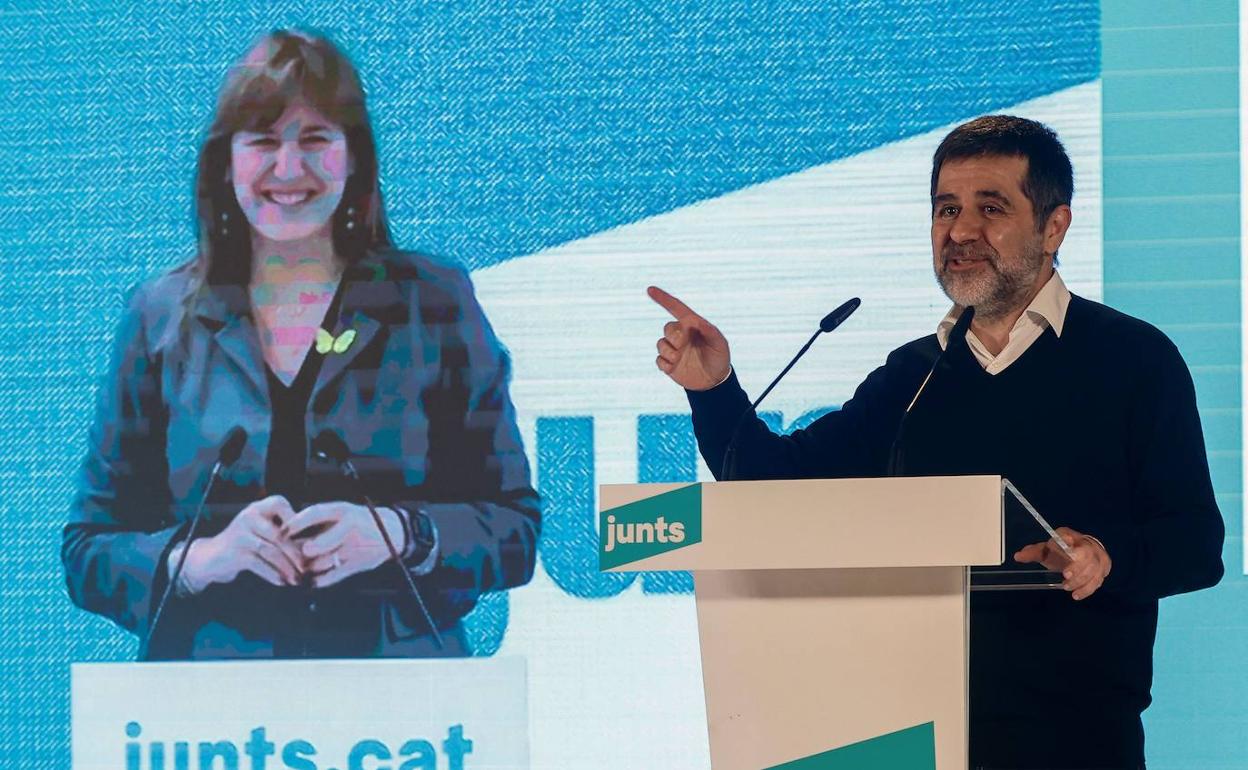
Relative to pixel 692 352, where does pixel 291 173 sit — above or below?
above

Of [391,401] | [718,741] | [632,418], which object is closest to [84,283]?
[391,401]

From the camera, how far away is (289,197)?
308 centimetres

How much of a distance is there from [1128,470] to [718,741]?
86 cm

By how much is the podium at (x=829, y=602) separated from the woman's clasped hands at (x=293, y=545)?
4.94ft

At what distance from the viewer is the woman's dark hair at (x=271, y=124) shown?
304 cm

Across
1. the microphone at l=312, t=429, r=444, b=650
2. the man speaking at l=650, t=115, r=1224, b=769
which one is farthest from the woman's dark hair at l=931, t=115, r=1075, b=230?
the microphone at l=312, t=429, r=444, b=650

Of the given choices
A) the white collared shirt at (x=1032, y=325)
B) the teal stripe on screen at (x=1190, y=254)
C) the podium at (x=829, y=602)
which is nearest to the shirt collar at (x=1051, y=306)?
the white collared shirt at (x=1032, y=325)

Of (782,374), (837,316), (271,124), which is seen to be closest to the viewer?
(782,374)

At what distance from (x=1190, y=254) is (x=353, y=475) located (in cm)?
182

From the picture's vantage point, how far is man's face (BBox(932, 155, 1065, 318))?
7.43 feet

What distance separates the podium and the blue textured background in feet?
4.43

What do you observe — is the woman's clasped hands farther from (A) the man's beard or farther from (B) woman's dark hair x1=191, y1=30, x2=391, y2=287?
(A) the man's beard

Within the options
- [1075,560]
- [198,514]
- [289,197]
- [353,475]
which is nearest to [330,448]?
[353,475]

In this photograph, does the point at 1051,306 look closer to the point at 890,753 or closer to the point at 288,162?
the point at 890,753
